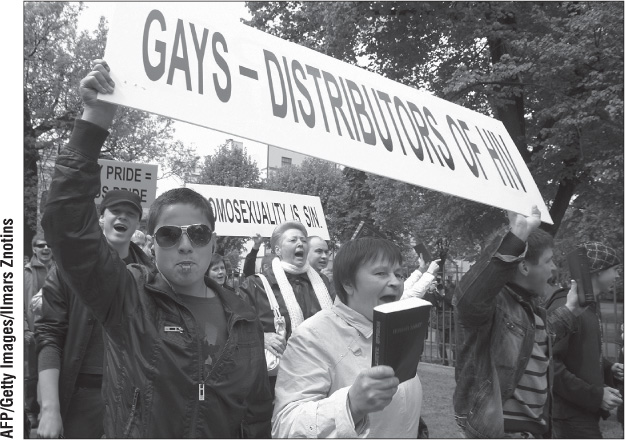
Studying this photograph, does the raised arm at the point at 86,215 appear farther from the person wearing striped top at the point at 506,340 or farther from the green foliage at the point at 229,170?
the green foliage at the point at 229,170

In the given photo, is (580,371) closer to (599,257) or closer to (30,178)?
(599,257)

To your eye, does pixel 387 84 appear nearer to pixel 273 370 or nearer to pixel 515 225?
pixel 515 225

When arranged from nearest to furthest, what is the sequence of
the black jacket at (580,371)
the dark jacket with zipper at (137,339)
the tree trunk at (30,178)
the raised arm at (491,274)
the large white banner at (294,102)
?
the dark jacket with zipper at (137,339) < the large white banner at (294,102) < the raised arm at (491,274) < the black jacket at (580,371) < the tree trunk at (30,178)

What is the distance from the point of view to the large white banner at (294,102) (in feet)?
6.92

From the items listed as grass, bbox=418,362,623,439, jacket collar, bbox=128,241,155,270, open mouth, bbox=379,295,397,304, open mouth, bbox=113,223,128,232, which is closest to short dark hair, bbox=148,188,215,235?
open mouth, bbox=379,295,397,304

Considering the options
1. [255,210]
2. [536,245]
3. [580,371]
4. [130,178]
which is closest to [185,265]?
[536,245]

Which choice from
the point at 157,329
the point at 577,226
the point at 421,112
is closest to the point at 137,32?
Result: the point at 157,329

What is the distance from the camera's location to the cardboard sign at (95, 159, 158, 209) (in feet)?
20.7

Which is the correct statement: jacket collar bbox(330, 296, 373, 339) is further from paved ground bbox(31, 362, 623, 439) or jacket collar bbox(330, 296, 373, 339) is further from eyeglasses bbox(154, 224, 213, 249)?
paved ground bbox(31, 362, 623, 439)

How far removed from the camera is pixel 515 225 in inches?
111

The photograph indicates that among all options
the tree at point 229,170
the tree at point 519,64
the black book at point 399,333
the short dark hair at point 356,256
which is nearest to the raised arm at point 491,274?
the short dark hair at point 356,256

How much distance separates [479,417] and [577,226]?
47.3 ft

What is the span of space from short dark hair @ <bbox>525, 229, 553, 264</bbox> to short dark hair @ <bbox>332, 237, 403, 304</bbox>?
1.02 meters

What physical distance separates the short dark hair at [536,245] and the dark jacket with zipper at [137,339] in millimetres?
1690
